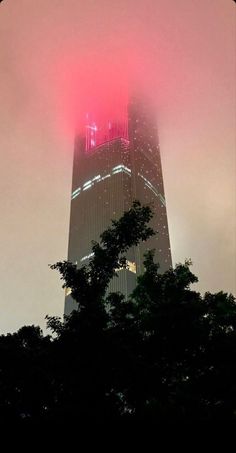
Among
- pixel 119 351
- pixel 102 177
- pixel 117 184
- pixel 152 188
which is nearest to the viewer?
pixel 119 351

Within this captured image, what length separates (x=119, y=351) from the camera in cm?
1280

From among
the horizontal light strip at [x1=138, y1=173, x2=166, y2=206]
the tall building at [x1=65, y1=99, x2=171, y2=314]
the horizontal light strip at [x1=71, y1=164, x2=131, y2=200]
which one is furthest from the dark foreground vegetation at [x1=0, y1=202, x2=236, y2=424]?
the horizontal light strip at [x1=138, y1=173, x2=166, y2=206]

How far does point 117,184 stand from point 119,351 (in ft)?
382

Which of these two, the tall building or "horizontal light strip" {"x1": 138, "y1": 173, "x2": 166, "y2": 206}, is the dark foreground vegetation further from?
"horizontal light strip" {"x1": 138, "y1": 173, "x2": 166, "y2": 206}

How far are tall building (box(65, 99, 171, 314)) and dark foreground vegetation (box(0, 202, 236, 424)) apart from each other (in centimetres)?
8329

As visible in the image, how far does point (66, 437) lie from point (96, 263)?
7239 millimetres

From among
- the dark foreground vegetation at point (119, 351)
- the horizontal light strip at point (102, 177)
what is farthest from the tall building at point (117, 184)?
the dark foreground vegetation at point (119, 351)

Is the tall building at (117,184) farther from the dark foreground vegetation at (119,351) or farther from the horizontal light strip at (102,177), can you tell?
the dark foreground vegetation at (119,351)

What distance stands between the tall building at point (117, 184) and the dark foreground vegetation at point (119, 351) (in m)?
83.3

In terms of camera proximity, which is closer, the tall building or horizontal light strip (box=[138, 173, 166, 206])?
the tall building

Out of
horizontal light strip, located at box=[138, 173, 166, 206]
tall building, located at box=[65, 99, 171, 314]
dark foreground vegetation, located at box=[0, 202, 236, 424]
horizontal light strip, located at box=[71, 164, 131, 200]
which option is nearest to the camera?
dark foreground vegetation, located at box=[0, 202, 236, 424]

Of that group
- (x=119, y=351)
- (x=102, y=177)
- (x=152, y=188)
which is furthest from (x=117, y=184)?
(x=119, y=351)

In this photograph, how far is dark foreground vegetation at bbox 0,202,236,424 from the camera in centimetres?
1248

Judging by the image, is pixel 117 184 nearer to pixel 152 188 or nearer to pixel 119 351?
pixel 152 188
